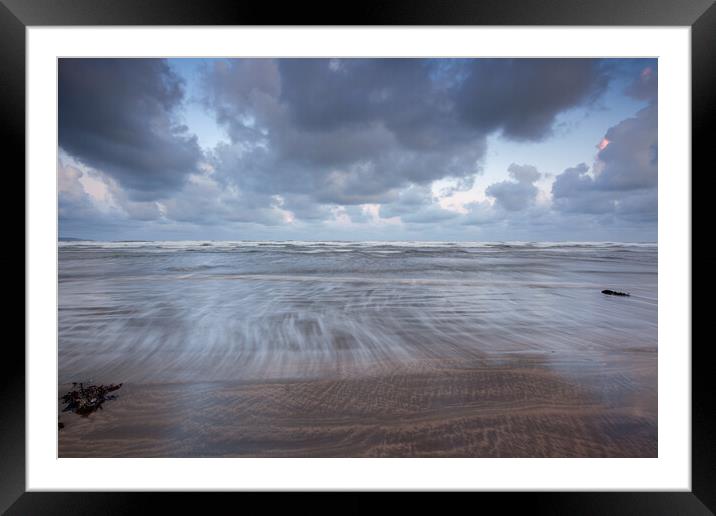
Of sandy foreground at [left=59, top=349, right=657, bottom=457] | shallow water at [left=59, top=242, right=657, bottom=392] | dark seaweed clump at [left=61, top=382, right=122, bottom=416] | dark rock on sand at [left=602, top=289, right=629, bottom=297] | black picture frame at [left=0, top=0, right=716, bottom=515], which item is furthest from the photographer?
dark rock on sand at [left=602, top=289, right=629, bottom=297]

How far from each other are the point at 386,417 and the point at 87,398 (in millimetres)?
1459

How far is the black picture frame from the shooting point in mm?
942

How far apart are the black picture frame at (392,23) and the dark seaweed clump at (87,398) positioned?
0.54m

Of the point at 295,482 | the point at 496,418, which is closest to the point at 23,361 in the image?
the point at 295,482

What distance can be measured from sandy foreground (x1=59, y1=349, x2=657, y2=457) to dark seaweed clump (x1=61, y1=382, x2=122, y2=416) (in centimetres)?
4

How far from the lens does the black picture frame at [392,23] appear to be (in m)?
0.94

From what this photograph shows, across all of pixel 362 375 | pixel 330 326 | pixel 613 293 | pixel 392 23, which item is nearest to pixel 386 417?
pixel 362 375

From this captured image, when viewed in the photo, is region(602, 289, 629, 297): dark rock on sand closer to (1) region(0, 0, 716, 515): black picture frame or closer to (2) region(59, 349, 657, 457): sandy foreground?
(2) region(59, 349, 657, 457): sandy foreground

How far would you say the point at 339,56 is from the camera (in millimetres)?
1225

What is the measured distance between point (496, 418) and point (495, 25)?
1.52 m

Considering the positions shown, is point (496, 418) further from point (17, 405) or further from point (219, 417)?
point (17, 405)

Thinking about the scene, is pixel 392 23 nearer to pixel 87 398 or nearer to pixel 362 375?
pixel 362 375

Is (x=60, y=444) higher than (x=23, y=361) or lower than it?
lower

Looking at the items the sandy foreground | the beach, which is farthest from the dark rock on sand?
the sandy foreground
